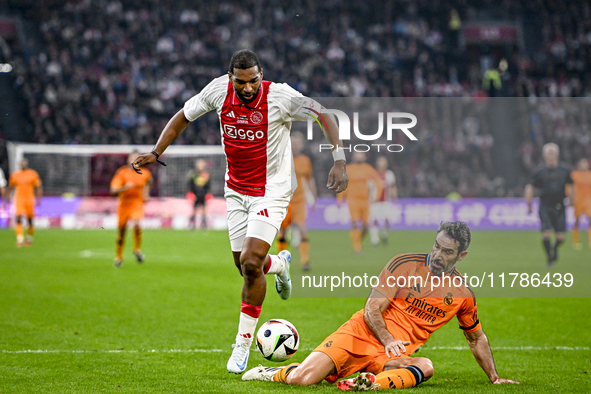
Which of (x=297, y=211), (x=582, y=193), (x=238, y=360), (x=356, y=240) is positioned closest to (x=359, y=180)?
(x=356, y=240)

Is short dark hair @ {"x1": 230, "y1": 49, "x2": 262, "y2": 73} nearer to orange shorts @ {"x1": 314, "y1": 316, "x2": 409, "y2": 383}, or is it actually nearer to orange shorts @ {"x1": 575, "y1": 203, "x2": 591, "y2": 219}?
orange shorts @ {"x1": 314, "y1": 316, "x2": 409, "y2": 383}

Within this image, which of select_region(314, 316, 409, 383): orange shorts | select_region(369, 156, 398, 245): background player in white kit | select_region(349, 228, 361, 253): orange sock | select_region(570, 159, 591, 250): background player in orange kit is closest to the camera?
select_region(314, 316, 409, 383): orange shorts

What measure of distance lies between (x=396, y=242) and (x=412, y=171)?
13.7 feet

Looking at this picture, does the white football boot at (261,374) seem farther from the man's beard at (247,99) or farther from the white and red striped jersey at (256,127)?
the man's beard at (247,99)

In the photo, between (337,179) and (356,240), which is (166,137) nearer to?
(337,179)

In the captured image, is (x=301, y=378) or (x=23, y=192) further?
(x=23, y=192)

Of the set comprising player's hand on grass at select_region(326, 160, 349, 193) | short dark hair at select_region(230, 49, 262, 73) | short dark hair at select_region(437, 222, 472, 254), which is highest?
short dark hair at select_region(230, 49, 262, 73)

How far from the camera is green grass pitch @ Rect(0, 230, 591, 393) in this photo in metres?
4.89

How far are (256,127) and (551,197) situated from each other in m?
8.57

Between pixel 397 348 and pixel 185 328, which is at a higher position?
pixel 397 348

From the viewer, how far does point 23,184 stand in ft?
54.8

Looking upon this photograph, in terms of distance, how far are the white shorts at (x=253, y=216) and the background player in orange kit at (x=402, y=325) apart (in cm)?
94

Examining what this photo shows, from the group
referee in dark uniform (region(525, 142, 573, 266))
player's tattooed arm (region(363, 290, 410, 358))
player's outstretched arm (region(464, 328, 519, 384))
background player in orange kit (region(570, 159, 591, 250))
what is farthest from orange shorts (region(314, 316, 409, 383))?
background player in orange kit (region(570, 159, 591, 250))

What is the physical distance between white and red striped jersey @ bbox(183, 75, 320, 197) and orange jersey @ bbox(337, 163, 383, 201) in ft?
31.6
